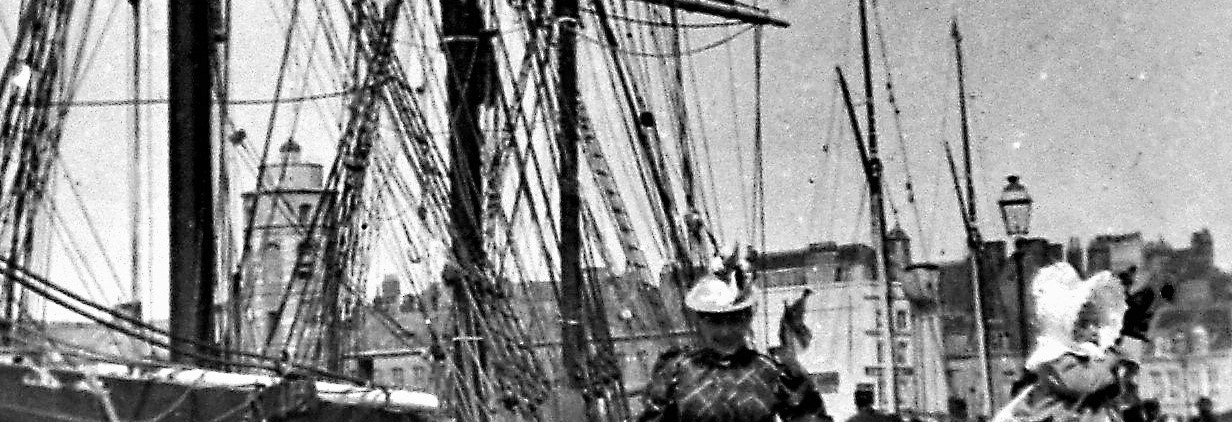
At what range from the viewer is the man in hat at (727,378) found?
18.3 feet

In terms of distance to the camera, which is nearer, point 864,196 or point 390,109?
point 390,109

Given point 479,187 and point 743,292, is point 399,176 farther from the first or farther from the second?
point 743,292

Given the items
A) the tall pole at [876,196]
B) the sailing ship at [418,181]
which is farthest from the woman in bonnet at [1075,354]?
the tall pole at [876,196]

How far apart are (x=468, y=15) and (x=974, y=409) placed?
742 inches

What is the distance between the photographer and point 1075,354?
20.9ft

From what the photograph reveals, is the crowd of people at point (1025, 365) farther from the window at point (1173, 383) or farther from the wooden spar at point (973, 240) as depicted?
the window at point (1173, 383)

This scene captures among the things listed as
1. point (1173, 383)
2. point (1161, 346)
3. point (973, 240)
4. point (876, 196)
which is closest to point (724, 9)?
point (876, 196)

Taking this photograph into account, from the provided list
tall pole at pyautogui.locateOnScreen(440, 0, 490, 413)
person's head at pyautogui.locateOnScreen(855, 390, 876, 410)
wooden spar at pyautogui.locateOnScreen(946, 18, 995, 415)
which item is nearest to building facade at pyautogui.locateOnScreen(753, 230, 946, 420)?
wooden spar at pyautogui.locateOnScreen(946, 18, 995, 415)

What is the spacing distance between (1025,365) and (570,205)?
886 centimetres

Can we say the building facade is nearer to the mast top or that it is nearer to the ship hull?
the mast top

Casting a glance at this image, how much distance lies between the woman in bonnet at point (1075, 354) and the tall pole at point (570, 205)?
8.23m

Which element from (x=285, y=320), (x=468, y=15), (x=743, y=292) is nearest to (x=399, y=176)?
(x=468, y=15)

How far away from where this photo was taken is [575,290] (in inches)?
619

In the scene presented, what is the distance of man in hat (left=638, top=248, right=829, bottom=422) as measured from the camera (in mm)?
5578
